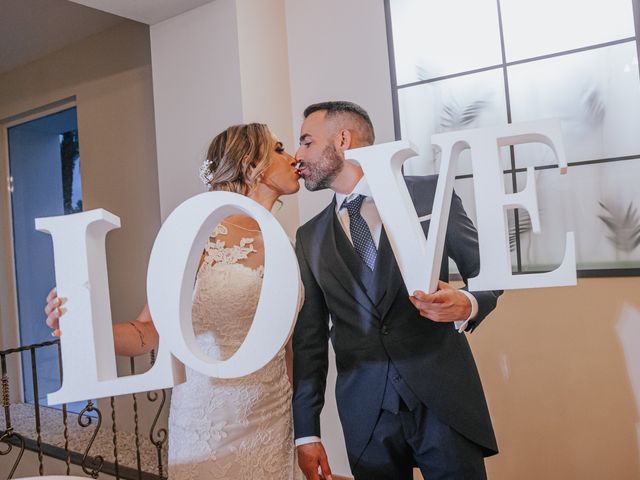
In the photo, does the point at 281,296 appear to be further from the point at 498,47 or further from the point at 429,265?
the point at 498,47

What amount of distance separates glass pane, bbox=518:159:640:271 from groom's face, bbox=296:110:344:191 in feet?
3.82

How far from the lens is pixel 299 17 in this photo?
9.74ft

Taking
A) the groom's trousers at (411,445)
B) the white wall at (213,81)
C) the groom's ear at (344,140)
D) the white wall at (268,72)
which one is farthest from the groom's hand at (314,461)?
the white wall at (213,81)

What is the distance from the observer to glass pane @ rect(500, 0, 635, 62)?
88.1 inches

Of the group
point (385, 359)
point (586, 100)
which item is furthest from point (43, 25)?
point (385, 359)

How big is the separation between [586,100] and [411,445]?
1.63m

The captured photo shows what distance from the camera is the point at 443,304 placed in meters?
1.23

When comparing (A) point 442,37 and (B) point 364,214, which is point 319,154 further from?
(A) point 442,37

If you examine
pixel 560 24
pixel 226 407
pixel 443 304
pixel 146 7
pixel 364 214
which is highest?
pixel 146 7

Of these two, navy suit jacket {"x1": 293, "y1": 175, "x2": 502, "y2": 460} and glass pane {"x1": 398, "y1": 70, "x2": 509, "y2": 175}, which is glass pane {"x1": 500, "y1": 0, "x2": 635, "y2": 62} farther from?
navy suit jacket {"x1": 293, "y1": 175, "x2": 502, "y2": 460}

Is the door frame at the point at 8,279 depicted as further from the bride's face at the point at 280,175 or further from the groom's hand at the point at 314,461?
the groom's hand at the point at 314,461

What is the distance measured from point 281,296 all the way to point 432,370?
1.80 ft

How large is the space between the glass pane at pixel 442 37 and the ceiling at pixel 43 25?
2052mm

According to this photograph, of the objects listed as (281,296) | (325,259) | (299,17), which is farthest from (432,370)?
(299,17)
